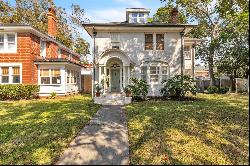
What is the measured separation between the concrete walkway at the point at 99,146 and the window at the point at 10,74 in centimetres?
1601

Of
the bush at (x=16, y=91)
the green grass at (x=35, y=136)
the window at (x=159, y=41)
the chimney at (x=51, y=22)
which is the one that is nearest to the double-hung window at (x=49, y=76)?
the bush at (x=16, y=91)

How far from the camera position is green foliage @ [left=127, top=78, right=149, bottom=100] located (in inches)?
816

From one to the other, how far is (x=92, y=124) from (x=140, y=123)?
6.90 ft

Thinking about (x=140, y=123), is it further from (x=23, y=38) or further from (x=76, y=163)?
(x=23, y=38)

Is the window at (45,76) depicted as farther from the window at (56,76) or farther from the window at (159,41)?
the window at (159,41)

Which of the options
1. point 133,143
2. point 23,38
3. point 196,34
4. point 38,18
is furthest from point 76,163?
point 38,18

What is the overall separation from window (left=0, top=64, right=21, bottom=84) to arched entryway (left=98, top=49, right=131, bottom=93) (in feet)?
26.8

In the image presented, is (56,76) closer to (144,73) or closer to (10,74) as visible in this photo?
(10,74)

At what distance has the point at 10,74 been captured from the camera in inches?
969

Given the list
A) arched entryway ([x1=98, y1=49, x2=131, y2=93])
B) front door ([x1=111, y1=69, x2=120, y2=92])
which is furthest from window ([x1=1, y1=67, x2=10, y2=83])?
front door ([x1=111, y1=69, x2=120, y2=92])

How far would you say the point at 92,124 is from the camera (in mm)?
11414

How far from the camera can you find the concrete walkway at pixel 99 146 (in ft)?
22.8

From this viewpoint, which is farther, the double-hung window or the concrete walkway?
the double-hung window

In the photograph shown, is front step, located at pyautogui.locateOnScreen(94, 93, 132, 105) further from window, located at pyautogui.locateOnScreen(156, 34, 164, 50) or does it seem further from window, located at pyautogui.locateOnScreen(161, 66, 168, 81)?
window, located at pyautogui.locateOnScreen(156, 34, 164, 50)
